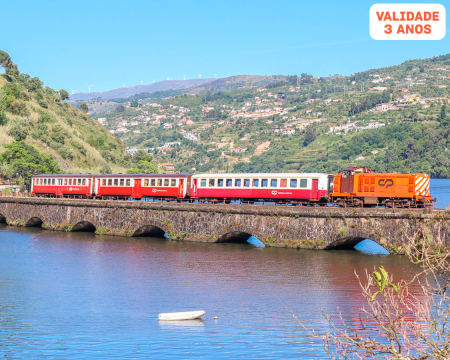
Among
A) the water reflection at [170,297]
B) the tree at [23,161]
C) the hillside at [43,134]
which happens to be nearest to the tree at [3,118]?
the hillside at [43,134]

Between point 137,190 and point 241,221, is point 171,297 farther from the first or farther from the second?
point 137,190

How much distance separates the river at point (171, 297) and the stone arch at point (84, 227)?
969cm

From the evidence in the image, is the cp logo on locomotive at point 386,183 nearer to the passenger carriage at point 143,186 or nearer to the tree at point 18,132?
the passenger carriage at point 143,186

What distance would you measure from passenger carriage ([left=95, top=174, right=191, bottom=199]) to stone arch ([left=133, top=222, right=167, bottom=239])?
10.6 feet

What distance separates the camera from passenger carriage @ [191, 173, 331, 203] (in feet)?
159

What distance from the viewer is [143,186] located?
5997 centimetres

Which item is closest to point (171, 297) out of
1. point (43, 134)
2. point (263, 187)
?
point (263, 187)

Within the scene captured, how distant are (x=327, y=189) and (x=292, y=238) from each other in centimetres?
516

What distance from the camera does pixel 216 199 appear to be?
180 feet

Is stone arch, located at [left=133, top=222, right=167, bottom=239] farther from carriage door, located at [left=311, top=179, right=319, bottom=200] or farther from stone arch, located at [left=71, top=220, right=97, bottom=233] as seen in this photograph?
carriage door, located at [left=311, top=179, right=319, bottom=200]

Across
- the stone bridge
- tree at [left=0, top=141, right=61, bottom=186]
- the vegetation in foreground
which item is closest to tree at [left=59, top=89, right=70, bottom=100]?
the vegetation in foreground

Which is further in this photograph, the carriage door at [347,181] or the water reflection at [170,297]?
the carriage door at [347,181]

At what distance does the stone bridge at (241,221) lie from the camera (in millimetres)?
41694

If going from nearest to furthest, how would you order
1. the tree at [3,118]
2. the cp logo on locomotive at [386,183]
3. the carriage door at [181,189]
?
1. the cp logo on locomotive at [386,183]
2. the carriage door at [181,189]
3. the tree at [3,118]
